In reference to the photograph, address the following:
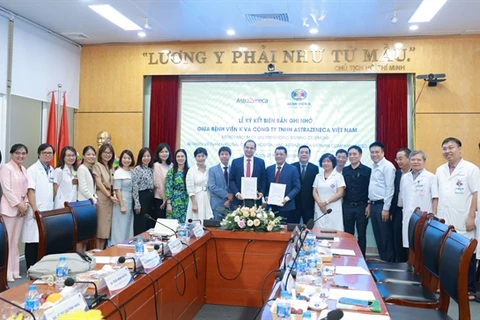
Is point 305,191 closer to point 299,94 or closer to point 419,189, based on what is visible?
point 419,189

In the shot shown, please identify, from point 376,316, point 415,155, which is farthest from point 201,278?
point 415,155

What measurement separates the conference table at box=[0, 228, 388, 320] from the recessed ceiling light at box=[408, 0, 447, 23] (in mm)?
3025

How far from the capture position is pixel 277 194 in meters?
4.60

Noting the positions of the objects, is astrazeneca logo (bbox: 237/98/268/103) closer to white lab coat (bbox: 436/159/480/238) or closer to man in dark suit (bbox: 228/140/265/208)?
man in dark suit (bbox: 228/140/265/208)

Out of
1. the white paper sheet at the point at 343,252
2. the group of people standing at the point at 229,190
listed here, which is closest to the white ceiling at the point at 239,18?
the group of people standing at the point at 229,190

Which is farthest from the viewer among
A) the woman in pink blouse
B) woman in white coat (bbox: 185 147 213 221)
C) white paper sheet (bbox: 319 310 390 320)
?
woman in white coat (bbox: 185 147 213 221)

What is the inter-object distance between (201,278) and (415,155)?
271cm

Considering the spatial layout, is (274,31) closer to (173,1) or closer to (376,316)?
(173,1)

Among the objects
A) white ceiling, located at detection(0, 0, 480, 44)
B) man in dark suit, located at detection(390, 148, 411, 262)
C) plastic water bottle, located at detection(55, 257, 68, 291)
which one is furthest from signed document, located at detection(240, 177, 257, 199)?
plastic water bottle, located at detection(55, 257, 68, 291)

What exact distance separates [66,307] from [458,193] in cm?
400

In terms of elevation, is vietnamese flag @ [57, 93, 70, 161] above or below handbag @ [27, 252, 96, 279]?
above

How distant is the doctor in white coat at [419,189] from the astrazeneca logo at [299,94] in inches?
81.9

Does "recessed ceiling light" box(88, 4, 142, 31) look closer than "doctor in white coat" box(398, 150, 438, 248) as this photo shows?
No

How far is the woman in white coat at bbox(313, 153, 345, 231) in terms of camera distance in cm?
486
